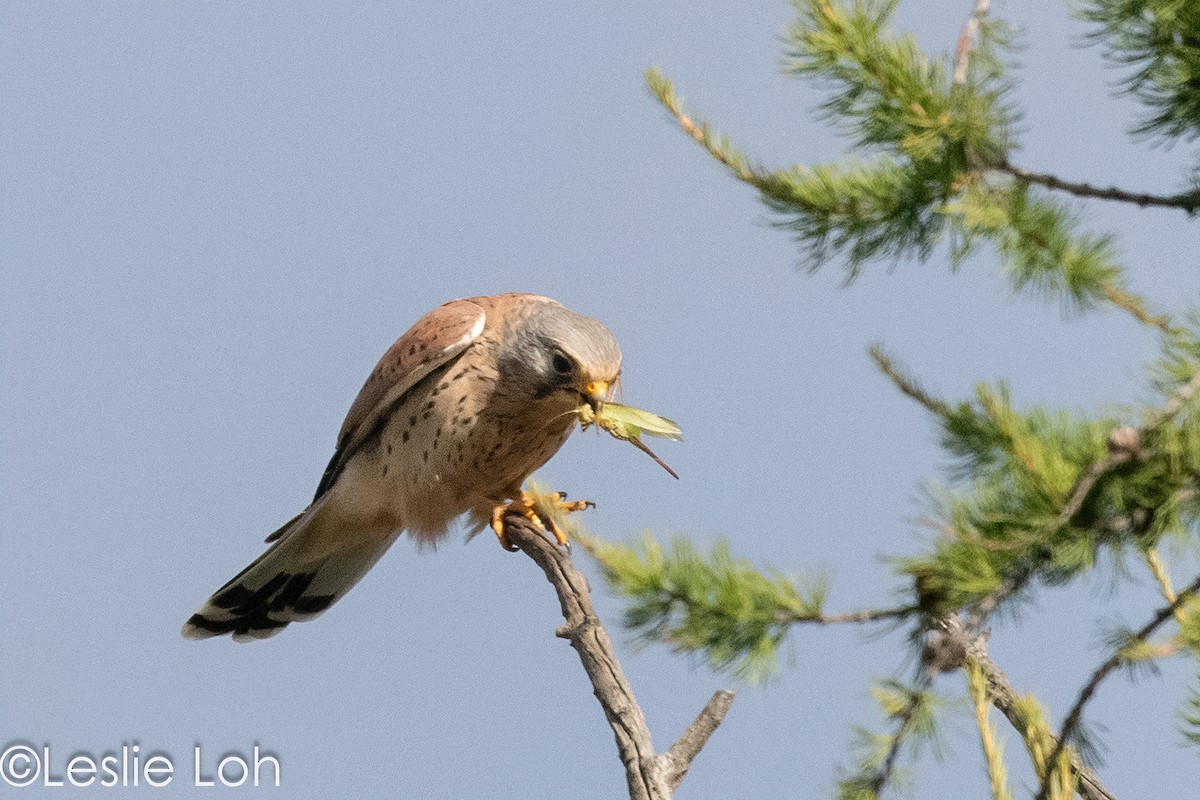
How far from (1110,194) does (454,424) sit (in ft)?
6.76

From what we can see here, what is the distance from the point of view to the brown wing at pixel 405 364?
3928mm

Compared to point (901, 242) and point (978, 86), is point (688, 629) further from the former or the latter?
point (978, 86)

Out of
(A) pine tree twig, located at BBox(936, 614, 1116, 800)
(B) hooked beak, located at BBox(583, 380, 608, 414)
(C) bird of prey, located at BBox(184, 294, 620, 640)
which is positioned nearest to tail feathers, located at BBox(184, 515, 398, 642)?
(C) bird of prey, located at BBox(184, 294, 620, 640)

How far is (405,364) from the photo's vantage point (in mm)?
3984

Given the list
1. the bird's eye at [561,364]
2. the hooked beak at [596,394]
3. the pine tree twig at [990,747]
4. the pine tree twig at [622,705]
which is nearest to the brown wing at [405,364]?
the bird's eye at [561,364]

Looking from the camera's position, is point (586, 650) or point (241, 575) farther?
point (241, 575)

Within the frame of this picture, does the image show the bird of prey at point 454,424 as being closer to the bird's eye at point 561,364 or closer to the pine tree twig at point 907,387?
the bird's eye at point 561,364

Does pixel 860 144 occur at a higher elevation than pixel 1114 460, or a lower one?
higher

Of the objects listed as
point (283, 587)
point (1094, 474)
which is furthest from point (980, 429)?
point (283, 587)

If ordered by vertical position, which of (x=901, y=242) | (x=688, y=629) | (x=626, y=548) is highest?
(x=901, y=242)

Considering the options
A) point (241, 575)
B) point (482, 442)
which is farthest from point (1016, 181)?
point (241, 575)

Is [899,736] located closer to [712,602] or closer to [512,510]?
[712,602]

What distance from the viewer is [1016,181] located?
216 cm

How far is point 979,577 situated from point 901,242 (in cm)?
96
